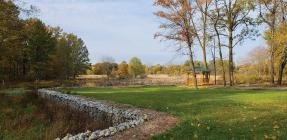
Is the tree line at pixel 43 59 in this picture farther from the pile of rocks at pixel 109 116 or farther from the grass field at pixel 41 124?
the pile of rocks at pixel 109 116

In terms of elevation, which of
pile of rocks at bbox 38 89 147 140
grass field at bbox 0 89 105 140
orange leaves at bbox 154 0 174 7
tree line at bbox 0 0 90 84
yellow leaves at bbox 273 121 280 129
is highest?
orange leaves at bbox 154 0 174 7

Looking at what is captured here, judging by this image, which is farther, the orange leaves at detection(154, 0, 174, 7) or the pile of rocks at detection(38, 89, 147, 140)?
the orange leaves at detection(154, 0, 174, 7)

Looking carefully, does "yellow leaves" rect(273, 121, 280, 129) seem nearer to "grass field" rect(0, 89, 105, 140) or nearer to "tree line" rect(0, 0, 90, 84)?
"grass field" rect(0, 89, 105, 140)

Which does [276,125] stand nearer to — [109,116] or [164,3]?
[109,116]

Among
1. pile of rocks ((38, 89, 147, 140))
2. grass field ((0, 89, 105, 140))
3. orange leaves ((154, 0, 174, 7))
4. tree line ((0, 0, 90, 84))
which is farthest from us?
tree line ((0, 0, 90, 84))

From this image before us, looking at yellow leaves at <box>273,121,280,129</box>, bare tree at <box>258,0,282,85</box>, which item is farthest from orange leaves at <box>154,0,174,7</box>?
yellow leaves at <box>273,121,280,129</box>

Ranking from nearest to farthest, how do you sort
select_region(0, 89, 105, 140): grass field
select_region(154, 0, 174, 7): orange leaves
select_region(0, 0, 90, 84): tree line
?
1. select_region(0, 89, 105, 140): grass field
2. select_region(154, 0, 174, 7): orange leaves
3. select_region(0, 0, 90, 84): tree line

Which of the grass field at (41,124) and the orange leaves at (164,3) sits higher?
the orange leaves at (164,3)

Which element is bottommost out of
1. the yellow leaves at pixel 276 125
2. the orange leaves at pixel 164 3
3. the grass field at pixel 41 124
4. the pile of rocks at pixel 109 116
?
the grass field at pixel 41 124

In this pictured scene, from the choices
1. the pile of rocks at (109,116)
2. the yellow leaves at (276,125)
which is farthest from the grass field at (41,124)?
the yellow leaves at (276,125)

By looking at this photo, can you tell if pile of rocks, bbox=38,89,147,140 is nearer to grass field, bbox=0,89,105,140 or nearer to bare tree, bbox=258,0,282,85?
grass field, bbox=0,89,105,140

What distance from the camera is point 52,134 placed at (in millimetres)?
9977

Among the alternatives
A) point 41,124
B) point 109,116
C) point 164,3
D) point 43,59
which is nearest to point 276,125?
point 109,116

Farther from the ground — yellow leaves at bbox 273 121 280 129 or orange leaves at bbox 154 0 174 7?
orange leaves at bbox 154 0 174 7
